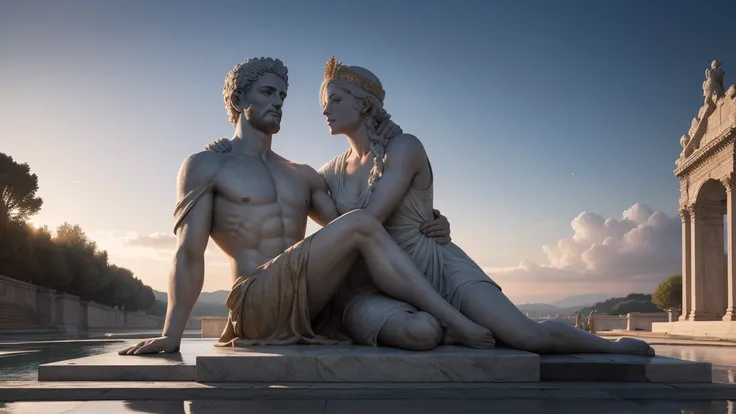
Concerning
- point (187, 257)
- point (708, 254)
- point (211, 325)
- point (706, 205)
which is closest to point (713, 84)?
point (706, 205)

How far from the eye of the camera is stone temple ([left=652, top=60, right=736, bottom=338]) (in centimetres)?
3762

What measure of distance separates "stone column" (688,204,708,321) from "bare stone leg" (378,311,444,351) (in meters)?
39.9

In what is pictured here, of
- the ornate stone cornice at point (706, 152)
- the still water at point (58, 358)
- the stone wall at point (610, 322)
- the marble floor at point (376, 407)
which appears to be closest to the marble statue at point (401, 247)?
the marble floor at point (376, 407)

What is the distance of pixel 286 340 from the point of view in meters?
6.05

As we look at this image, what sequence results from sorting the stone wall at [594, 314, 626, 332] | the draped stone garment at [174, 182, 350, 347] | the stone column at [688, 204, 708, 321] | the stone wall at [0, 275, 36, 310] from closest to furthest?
the draped stone garment at [174, 182, 350, 347]
the stone column at [688, 204, 708, 321]
the stone wall at [0, 275, 36, 310]
the stone wall at [594, 314, 626, 332]

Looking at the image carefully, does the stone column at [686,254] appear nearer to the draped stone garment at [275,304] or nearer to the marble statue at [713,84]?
the marble statue at [713,84]

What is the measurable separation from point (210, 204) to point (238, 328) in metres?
1.11

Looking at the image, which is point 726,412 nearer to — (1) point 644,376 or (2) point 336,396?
(1) point 644,376

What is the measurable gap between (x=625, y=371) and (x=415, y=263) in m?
1.96

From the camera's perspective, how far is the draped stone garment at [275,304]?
5.87m

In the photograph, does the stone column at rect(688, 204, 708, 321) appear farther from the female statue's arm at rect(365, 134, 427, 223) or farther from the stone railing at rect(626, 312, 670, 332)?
the female statue's arm at rect(365, 134, 427, 223)

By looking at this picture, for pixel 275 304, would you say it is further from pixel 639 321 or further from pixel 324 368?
pixel 639 321

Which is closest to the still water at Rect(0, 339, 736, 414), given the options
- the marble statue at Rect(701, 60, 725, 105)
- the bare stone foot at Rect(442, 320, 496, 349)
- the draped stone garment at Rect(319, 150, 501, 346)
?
the bare stone foot at Rect(442, 320, 496, 349)

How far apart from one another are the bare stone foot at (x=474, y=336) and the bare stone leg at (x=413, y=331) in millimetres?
167
